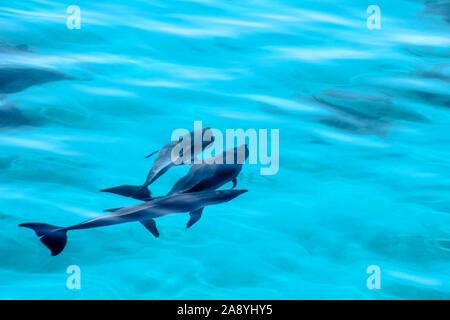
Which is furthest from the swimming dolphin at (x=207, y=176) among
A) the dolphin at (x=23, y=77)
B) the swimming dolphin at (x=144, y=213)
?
the dolphin at (x=23, y=77)

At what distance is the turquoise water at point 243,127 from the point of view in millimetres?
4168

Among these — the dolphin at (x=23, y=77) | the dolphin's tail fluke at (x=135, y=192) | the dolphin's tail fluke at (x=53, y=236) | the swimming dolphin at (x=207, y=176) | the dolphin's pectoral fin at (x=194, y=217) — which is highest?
the dolphin at (x=23, y=77)

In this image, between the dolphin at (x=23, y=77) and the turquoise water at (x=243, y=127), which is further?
the dolphin at (x=23, y=77)

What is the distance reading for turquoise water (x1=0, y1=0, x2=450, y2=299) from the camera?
4.17 meters

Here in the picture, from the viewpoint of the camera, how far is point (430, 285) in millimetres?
4094

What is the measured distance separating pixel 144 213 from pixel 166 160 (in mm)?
740

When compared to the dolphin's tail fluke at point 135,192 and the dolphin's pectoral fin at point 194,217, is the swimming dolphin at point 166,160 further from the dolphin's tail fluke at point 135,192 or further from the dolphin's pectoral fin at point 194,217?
the dolphin's pectoral fin at point 194,217

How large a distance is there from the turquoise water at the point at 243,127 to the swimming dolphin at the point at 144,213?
34 centimetres

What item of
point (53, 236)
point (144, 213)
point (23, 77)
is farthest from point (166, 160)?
point (23, 77)

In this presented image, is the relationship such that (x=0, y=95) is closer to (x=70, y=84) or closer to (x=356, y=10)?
(x=70, y=84)

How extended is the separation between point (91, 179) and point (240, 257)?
150 centimetres

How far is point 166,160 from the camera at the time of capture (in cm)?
446

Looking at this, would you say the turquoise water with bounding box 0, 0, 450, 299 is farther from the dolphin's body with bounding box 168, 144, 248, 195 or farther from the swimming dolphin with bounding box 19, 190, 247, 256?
the dolphin's body with bounding box 168, 144, 248, 195

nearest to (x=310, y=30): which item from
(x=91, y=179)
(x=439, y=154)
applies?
(x=439, y=154)
